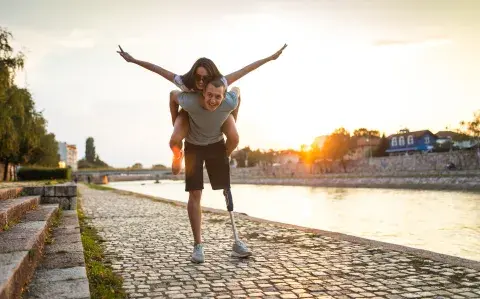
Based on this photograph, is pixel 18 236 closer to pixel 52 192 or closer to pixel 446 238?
pixel 52 192

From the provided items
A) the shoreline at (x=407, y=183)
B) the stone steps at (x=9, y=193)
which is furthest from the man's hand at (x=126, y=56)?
the shoreline at (x=407, y=183)

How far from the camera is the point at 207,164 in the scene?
512 cm

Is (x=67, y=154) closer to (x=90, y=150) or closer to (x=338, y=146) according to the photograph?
(x=90, y=150)

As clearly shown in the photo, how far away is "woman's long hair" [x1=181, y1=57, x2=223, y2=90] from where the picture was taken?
4512mm

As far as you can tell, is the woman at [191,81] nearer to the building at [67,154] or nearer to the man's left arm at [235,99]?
the man's left arm at [235,99]

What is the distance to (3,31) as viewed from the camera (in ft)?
69.4

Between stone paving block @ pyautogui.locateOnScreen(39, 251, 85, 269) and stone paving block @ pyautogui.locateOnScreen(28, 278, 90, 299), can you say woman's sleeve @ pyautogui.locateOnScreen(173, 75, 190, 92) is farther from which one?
stone paving block @ pyautogui.locateOnScreen(28, 278, 90, 299)

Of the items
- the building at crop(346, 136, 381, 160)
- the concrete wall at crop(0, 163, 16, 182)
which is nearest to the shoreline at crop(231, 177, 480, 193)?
the concrete wall at crop(0, 163, 16, 182)

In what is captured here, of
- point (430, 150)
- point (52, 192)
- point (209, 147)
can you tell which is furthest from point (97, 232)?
point (430, 150)

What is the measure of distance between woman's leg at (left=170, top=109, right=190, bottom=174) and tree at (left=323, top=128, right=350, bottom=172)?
8042 centimetres

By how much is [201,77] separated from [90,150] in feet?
629

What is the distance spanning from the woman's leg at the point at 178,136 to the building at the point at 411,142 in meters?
91.3

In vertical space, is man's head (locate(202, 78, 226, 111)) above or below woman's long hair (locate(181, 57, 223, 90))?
below

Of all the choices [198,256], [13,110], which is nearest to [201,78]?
[198,256]
